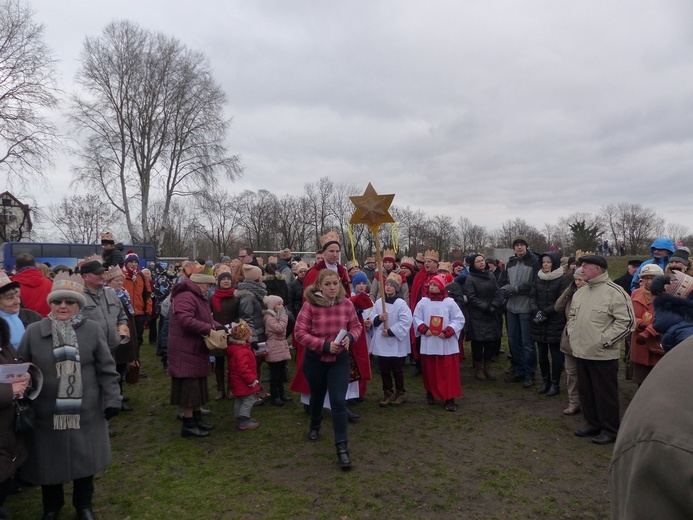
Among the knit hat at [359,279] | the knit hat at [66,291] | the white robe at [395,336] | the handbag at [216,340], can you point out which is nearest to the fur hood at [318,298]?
the handbag at [216,340]

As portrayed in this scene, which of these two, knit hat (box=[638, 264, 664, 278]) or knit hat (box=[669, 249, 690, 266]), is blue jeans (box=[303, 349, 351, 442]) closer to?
knit hat (box=[638, 264, 664, 278])

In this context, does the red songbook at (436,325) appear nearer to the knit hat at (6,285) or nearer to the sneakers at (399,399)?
the sneakers at (399,399)

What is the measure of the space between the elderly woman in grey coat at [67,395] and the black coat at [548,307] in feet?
19.3

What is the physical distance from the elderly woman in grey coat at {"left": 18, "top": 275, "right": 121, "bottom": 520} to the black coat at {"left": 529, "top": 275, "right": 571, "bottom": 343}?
588 cm

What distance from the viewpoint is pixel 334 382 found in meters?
4.92

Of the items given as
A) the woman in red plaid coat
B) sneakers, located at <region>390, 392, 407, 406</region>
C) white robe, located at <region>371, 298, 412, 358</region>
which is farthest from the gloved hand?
the woman in red plaid coat

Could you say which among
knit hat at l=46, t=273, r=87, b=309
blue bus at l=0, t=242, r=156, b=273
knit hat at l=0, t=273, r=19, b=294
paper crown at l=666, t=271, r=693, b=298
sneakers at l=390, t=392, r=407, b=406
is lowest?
sneakers at l=390, t=392, r=407, b=406

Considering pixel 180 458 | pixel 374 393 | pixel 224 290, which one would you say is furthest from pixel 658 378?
pixel 374 393

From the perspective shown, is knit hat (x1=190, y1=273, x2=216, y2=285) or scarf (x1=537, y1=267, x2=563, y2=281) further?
scarf (x1=537, y1=267, x2=563, y2=281)

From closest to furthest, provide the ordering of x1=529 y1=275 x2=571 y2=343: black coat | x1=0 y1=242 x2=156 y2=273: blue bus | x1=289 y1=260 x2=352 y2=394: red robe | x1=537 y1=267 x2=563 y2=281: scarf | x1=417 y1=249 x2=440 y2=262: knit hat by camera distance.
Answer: x1=289 y1=260 x2=352 y2=394: red robe → x1=529 y1=275 x2=571 y2=343: black coat → x1=537 y1=267 x2=563 y2=281: scarf → x1=417 y1=249 x2=440 y2=262: knit hat → x1=0 y1=242 x2=156 y2=273: blue bus

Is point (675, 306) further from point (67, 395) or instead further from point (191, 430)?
point (191, 430)

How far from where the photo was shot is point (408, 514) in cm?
391

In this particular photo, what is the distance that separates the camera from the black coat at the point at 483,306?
7.91 metres

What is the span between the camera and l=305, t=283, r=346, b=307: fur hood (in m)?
5.10
